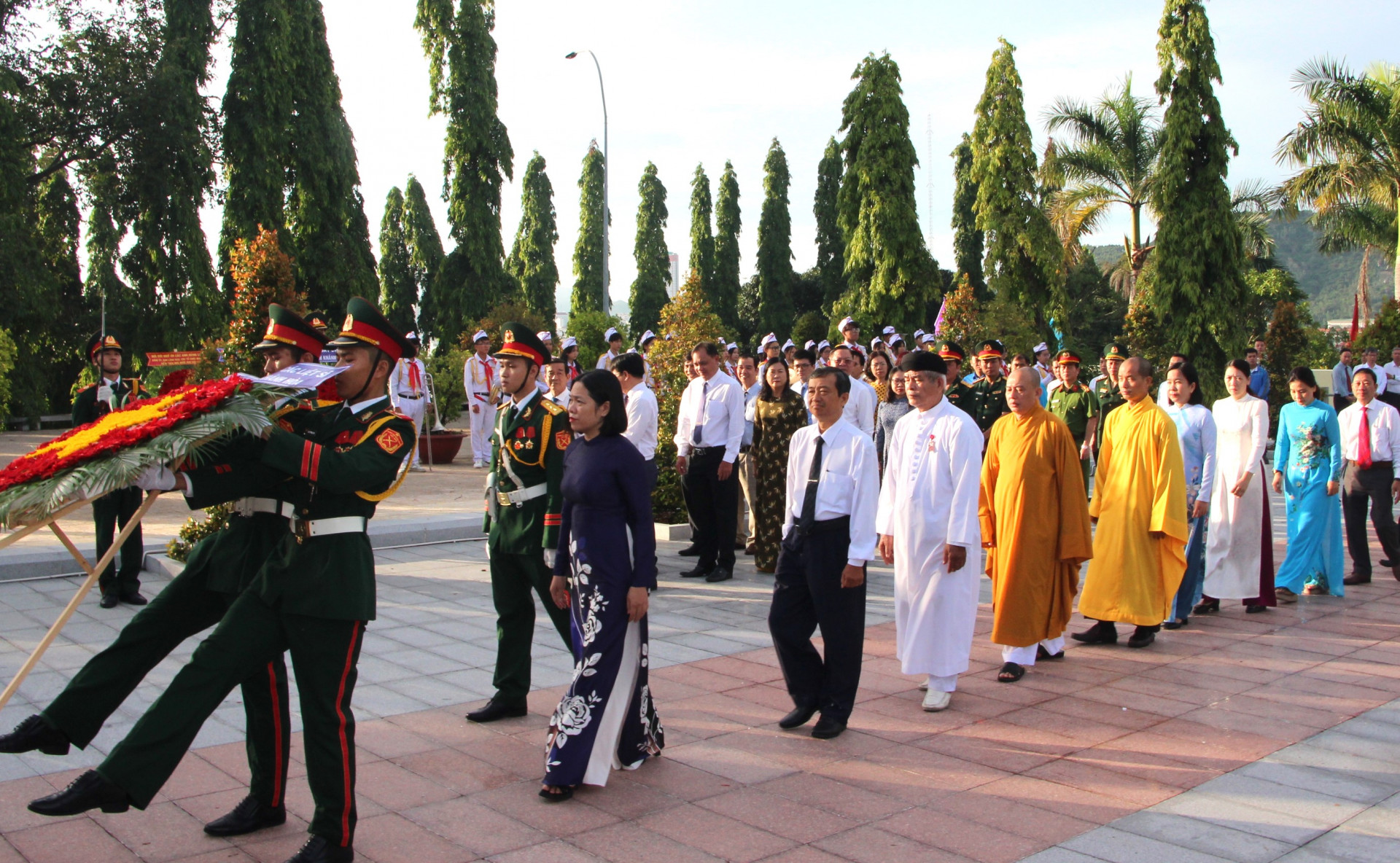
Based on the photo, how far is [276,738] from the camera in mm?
3881

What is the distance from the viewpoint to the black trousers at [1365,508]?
30.8ft

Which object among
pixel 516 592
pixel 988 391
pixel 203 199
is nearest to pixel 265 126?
pixel 203 199

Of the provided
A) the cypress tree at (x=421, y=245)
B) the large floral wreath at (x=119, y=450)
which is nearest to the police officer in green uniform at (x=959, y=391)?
the large floral wreath at (x=119, y=450)

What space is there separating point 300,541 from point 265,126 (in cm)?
2713

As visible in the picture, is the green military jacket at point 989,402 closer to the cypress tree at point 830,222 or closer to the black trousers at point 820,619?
the black trousers at point 820,619

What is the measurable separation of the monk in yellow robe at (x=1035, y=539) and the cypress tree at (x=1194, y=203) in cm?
2112

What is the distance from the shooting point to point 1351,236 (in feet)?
98.9

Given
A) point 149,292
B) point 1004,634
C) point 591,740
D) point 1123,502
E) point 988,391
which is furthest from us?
point 149,292

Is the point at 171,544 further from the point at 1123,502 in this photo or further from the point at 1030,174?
the point at 1030,174

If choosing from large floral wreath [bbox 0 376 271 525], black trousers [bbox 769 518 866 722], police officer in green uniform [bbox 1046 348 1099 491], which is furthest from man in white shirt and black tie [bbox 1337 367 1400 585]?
large floral wreath [bbox 0 376 271 525]

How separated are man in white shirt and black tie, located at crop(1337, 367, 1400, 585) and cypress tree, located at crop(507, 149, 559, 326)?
144 feet

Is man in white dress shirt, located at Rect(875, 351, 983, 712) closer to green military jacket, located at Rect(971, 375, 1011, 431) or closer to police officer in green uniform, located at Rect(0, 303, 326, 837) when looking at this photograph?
police officer in green uniform, located at Rect(0, 303, 326, 837)

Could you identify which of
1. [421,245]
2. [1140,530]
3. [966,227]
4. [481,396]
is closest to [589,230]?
[421,245]

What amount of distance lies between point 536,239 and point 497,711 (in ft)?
160
